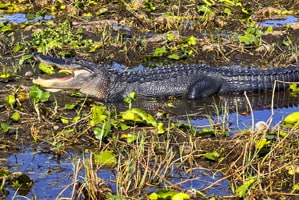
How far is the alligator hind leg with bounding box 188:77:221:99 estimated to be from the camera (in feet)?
24.0

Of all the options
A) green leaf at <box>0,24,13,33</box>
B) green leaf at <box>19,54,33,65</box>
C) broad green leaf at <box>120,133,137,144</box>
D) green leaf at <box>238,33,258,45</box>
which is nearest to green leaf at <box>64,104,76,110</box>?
broad green leaf at <box>120,133,137,144</box>

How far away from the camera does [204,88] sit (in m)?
7.36

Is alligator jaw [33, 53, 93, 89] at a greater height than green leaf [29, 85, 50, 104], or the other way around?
green leaf [29, 85, 50, 104]

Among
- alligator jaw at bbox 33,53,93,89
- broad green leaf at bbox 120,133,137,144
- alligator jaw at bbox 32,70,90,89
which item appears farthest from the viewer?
alligator jaw at bbox 33,53,93,89

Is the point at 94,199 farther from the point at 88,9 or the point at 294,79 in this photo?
the point at 88,9

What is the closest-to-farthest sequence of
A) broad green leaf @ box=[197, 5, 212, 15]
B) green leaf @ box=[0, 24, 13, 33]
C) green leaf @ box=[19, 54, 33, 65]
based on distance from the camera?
1. green leaf @ box=[19, 54, 33, 65]
2. green leaf @ box=[0, 24, 13, 33]
3. broad green leaf @ box=[197, 5, 212, 15]

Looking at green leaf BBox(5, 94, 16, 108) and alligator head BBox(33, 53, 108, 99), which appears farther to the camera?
alligator head BBox(33, 53, 108, 99)

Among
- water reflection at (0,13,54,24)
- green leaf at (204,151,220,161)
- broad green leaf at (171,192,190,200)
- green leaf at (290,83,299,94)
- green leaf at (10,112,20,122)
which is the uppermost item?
broad green leaf at (171,192,190,200)

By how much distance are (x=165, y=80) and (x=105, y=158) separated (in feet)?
8.34

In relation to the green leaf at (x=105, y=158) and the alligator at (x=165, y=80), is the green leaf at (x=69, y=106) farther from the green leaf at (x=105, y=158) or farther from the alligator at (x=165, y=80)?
the green leaf at (x=105, y=158)

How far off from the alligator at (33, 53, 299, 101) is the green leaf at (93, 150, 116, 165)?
2.37 m

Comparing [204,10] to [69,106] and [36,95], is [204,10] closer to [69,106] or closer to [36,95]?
[69,106]

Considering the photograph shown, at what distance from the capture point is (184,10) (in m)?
10.8

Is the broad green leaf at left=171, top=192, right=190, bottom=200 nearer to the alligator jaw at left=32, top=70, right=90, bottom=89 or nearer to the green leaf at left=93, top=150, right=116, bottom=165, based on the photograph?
the green leaf at left=93, top=150, right=116, bottom=165
